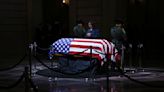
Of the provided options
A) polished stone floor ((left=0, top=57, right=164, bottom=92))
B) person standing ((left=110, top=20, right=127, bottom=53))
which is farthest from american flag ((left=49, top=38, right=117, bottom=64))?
polished stone floor ((left=0, top=57, right=164, bottom=92))

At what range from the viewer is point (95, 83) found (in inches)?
539

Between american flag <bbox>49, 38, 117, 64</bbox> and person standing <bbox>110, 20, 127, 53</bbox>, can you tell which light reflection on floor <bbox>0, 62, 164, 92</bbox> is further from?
person standing <bbox>110, 20, 127, 53</bbox>

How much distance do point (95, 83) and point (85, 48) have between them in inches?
62.4

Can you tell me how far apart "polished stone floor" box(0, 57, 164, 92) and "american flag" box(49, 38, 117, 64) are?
743 millimetres

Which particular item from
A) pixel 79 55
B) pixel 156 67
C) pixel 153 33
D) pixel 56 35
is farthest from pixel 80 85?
pixel 153 33

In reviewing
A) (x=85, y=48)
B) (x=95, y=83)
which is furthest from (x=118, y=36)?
(x=95, y=83)

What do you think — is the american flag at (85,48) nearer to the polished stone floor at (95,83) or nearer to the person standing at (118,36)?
the person standing at (118,36)

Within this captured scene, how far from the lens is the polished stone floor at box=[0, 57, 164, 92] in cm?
1248

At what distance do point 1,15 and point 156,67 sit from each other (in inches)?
346

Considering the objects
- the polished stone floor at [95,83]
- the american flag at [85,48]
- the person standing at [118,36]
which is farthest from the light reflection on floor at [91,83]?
the person standing at [118,36]

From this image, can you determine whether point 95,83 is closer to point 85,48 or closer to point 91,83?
point 91,83

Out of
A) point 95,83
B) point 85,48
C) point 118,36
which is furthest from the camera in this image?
point 118,36

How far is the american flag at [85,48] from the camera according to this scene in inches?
575

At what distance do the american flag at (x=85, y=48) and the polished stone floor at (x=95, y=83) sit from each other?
2.44 feet
